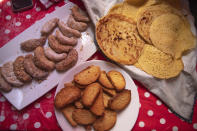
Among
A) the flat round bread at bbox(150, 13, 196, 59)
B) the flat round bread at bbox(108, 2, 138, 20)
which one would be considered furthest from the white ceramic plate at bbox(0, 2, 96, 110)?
the flat round bread at bbox(150, 13, 196, 59)

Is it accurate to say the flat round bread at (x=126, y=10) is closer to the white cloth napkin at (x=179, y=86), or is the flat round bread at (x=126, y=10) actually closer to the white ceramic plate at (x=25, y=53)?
the white ceramic plate at (x=25, y=53)

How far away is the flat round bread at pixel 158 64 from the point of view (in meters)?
1.45

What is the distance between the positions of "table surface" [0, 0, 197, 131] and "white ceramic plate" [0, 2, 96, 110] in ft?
0.23

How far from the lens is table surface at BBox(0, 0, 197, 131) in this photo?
1.38m

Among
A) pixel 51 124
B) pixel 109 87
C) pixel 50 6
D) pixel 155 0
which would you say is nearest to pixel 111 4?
pixel 155 0

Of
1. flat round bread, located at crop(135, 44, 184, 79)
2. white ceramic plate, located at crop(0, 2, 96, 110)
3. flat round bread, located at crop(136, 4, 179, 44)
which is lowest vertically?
flat round bread, located at crop(135, 44, 184, 79)

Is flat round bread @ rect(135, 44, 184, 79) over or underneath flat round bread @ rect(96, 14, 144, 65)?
underneath

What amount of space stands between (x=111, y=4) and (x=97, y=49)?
0.44 meters

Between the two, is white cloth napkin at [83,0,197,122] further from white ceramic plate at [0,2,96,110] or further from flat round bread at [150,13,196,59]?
white ceramic plate at [0,2,96,110]

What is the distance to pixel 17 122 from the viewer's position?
1374 mm

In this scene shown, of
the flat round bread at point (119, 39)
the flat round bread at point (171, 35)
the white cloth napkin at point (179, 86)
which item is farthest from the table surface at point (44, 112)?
the flat round bread at point (171, 35)

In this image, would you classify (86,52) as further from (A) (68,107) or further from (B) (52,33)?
(A) (68,107)

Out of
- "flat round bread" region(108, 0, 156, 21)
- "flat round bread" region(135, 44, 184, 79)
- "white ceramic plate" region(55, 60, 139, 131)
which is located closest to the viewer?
"white ceramic plate" region(55, 60, 139, 131)

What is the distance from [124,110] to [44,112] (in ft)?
2.09
